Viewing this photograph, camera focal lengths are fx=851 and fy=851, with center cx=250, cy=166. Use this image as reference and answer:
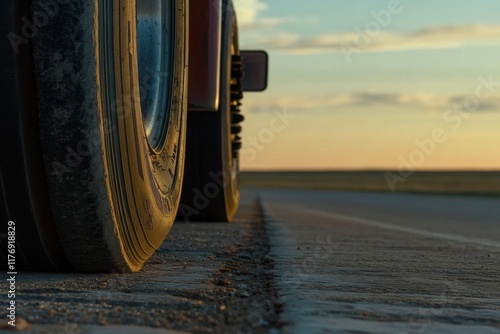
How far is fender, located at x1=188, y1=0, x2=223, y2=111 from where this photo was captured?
3.99m

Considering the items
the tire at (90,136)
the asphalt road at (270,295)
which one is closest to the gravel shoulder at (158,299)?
the asphalt road at (270,295)

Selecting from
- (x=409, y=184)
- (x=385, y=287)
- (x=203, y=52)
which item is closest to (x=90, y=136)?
(x=385, y=287)

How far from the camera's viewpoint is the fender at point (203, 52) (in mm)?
3986

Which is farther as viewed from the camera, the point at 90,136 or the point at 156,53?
the point at 156,53

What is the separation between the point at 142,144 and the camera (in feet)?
7.79

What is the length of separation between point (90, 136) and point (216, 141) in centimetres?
283

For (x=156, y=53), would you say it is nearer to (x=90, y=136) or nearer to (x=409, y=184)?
(x=90, y=136)

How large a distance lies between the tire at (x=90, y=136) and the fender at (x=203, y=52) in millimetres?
1511

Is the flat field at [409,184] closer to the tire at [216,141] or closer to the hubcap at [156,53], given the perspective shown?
the tire at [216,141]

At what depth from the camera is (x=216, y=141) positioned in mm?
4797

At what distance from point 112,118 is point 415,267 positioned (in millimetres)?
1454

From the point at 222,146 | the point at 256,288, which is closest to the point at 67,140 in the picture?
the point at 256,288

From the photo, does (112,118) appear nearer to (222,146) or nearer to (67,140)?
(67,140)

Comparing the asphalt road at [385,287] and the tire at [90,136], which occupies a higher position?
the tire at [90,136]
